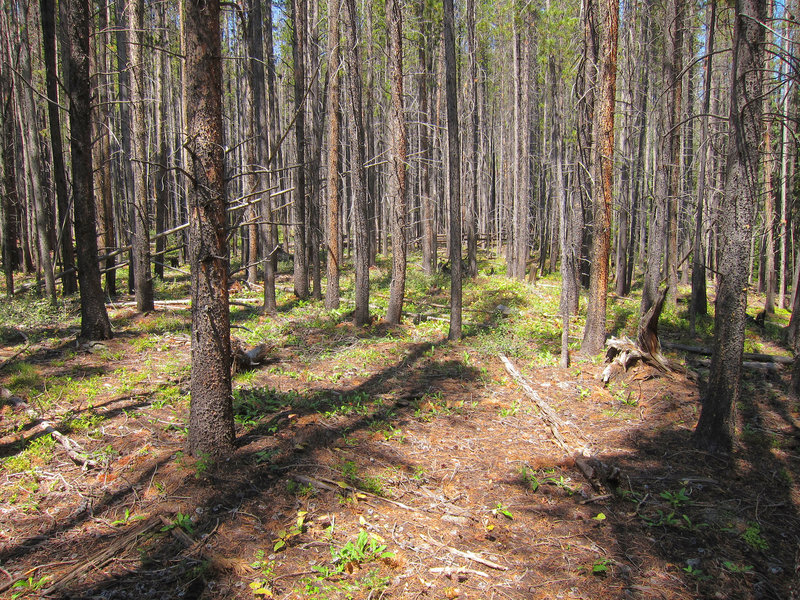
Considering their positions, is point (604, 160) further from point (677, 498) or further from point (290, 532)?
point (290, 532)

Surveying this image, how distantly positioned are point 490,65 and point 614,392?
99.0 ft

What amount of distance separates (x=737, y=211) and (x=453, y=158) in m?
5.71

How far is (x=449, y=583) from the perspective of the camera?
3949 mm

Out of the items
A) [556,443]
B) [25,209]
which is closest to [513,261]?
[556,443]

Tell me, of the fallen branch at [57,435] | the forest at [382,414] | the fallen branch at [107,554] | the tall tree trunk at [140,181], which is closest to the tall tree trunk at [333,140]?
the forest at [382,414]

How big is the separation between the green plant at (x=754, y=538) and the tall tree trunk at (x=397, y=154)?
8.22 m

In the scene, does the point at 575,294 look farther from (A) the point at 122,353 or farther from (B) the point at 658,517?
(A) the point at 122,353

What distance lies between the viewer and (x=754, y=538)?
451cm

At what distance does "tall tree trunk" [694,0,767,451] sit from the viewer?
5469 mm

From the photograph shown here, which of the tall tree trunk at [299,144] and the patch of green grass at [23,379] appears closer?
the patch of green grass at [23,379]

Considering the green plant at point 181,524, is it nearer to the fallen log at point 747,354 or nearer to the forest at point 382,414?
the forest at point 382,414

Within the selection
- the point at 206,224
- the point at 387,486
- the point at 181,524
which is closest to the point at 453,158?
the point at 206,224

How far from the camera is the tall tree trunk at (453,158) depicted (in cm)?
968

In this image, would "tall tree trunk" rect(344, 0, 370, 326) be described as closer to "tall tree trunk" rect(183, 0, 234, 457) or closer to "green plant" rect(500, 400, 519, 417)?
"green plant" rect(500, 400, 519, 417)
